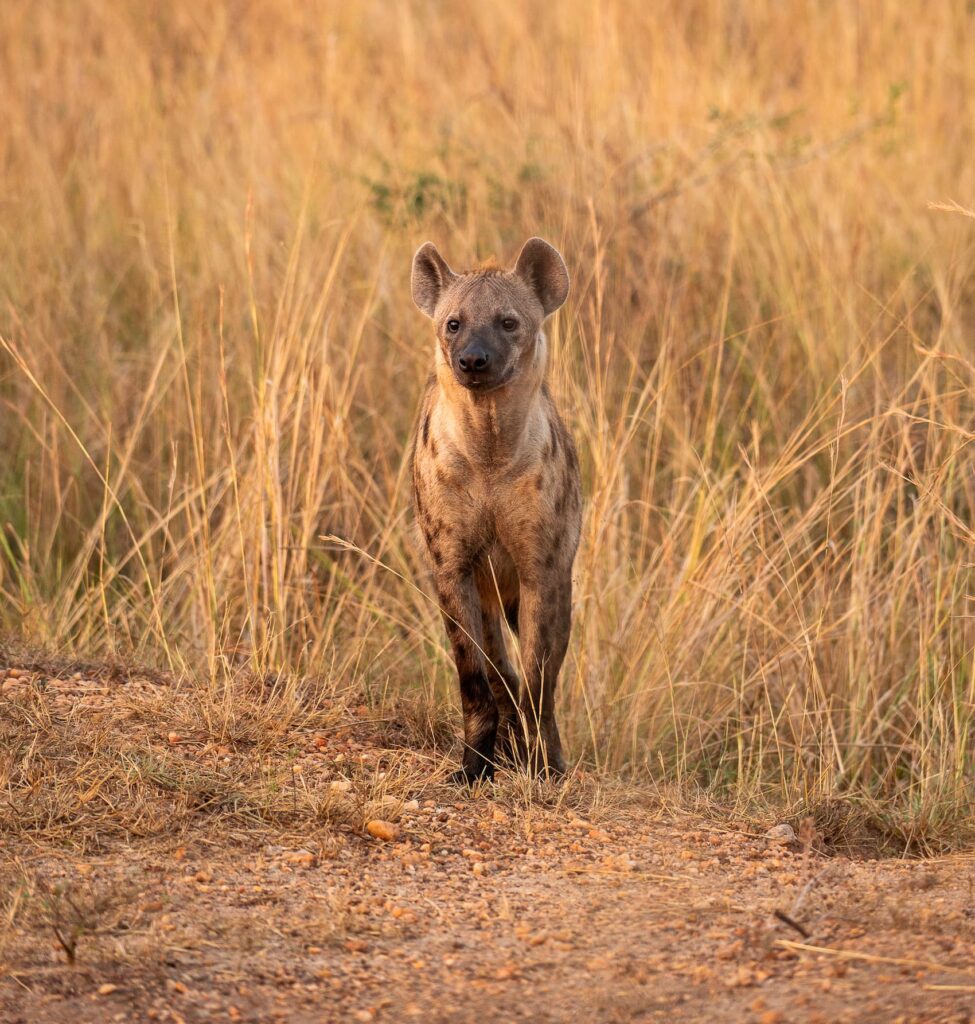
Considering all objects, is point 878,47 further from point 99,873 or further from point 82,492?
point 99,873

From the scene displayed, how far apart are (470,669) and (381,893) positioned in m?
1.01

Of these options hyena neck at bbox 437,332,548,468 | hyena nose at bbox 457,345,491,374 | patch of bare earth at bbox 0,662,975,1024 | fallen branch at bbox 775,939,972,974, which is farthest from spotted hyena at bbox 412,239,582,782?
fallen branch at bbox 775,939,972,974

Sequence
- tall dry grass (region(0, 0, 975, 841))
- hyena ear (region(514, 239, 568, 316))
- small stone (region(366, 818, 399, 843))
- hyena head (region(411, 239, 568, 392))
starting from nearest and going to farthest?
small stone (region(366, 818, 399, 843)) < hyena head (region(411, 239, 568, 392)) < hyena ear (region(514, 239, 568, 316)) < tall dry grass (region(0, 0, 975, 841))

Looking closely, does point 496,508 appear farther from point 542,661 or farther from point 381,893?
point 381,893

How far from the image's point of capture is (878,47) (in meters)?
8.45

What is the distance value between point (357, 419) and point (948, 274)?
2.37 meters

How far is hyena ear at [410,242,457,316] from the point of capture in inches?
174

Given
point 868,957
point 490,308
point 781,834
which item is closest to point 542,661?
point 781,834

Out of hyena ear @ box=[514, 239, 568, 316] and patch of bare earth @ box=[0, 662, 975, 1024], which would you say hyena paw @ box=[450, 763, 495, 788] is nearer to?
patch of bare earth @ box=[0, 662, 975, 1024]

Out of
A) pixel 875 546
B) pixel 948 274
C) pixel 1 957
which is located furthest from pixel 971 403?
pixel 1 957

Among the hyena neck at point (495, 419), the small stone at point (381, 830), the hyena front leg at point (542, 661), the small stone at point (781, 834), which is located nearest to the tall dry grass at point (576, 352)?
the small stone at point (781, 834)

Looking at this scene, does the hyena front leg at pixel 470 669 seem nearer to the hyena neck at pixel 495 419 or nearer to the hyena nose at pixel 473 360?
the hyena neck at pixel 495 419

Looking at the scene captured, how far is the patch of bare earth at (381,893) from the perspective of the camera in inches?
107

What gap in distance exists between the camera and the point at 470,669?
418cm
